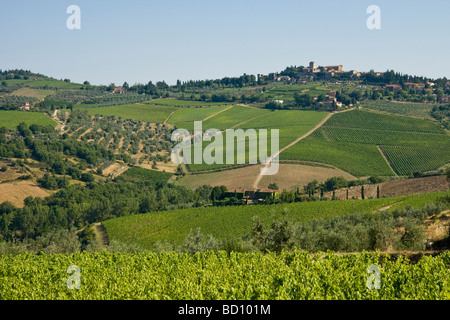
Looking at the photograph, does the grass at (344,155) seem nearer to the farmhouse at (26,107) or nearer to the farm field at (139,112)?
the farm field at (139,112)

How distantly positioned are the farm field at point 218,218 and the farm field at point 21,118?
2501 inches

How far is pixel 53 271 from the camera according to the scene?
28.2 meters

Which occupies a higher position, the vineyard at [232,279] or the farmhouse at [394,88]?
the farmhouse at [394,88]

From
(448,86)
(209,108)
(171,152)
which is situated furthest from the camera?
(448,86)

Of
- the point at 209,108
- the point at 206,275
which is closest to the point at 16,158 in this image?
the point at 209,108

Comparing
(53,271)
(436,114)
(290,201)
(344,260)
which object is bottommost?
(290,201)

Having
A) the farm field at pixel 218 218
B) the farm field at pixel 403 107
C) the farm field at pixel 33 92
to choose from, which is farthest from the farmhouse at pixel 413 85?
the farm field at pixel 33 92

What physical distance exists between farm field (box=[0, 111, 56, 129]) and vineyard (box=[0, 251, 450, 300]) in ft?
326

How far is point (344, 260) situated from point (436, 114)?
377 feet

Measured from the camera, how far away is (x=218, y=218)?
64.1 m

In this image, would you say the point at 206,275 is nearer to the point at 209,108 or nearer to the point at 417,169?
the point at 417,169

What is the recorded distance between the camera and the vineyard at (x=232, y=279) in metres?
19.2

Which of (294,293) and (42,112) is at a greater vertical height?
(42,112)

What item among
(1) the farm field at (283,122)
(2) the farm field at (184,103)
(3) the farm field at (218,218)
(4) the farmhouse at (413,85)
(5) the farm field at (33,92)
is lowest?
(3) the farm field at (218,218)
